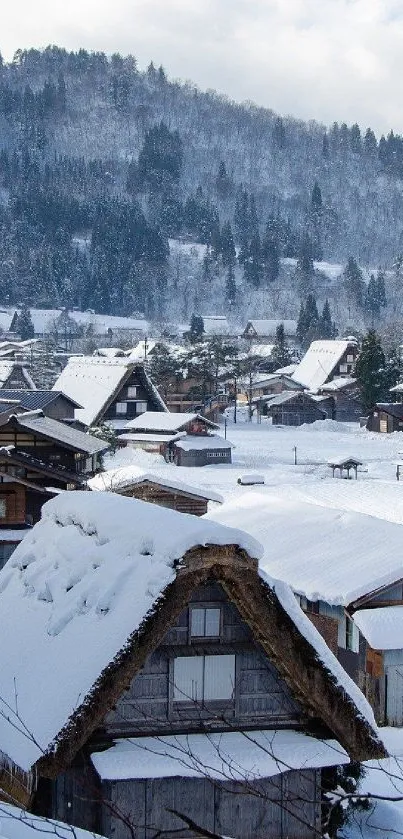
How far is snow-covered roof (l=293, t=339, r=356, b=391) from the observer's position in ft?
249

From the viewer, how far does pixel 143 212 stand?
18975cm

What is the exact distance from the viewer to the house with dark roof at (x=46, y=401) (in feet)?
118

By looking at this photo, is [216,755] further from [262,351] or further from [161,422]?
[262,351]

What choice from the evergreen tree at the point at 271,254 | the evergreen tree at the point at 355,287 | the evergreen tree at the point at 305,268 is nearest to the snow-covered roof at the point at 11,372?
the evergreen tree at the point at 355,287

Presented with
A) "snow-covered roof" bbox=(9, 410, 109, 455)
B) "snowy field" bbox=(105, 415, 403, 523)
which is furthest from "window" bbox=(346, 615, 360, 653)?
"snowy field" bbox=(105, 415, 403, 523)

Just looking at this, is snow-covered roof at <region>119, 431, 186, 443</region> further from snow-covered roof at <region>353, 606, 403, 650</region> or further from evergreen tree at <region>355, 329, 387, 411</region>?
snow-covered roof at <region>353, 606, 403, 650</region>

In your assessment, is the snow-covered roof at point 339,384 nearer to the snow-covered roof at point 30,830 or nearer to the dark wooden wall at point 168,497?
the dark wooden wall at point 168,497

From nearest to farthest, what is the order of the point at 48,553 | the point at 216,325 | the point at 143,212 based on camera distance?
the point at 48,553 < the point at 216,325 < the point at 143,212

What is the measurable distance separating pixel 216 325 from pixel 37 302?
87.4 ft

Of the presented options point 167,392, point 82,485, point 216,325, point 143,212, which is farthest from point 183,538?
point 143,212

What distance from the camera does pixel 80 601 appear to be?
9.66 metres

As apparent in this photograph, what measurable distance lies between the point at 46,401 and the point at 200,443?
1349cm

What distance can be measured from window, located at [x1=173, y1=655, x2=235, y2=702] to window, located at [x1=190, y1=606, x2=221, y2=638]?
0.19m

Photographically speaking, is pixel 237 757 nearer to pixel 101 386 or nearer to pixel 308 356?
pixel 101 386
